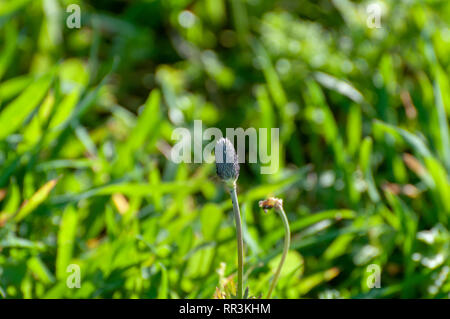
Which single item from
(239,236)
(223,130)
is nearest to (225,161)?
(239,236)

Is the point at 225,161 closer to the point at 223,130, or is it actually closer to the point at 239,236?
the point at 239,236

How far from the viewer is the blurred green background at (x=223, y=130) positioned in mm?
1409

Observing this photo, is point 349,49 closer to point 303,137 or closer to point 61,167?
point 303,137

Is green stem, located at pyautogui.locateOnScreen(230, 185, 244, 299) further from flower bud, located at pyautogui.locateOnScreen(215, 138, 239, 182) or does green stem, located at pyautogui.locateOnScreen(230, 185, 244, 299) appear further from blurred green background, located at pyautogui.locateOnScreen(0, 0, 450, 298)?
blurred green background, located at pyautogui.locateOnScreen(0, 0, 450, 298)

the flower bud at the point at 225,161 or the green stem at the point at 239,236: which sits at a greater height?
the flower bud at the point at 225,161

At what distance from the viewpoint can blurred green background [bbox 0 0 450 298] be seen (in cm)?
141

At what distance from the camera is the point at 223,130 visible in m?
1.95

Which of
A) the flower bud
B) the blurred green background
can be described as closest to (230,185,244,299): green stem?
the flower bud

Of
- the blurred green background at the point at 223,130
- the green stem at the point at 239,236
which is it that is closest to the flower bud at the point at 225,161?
the green stem at the point at 239,236

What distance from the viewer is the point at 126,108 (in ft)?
6.87

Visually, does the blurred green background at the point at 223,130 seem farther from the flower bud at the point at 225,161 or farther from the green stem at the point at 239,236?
the flower bud at the point at 225,161

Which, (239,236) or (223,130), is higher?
(223,130)

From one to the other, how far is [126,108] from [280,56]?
566mm
